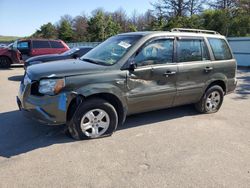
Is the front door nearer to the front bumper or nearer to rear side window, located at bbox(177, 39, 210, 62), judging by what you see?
rear side window, located at bbox(177, 39, 210, 62)

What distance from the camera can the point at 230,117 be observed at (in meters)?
5.86

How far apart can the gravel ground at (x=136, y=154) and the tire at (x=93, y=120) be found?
0.14 metres

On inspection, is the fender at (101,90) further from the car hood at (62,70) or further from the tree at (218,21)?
the tree at (218,21)

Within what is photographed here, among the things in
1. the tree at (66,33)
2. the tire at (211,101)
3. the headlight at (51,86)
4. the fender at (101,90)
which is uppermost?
the tree at (66,33)

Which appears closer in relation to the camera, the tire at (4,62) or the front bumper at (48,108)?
the front bumper at (48,108)

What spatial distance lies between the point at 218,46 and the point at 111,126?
10.5 ft

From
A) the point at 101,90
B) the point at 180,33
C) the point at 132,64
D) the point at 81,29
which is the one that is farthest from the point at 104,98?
the point at 81,29

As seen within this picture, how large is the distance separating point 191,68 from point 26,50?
12.6 meters

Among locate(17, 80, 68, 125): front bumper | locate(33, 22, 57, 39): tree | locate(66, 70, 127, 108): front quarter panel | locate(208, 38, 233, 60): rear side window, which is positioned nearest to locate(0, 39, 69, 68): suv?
locate(208, 38, 233, 60): rear side window

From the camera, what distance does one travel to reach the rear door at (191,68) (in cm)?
520

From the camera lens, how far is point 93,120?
172 inches

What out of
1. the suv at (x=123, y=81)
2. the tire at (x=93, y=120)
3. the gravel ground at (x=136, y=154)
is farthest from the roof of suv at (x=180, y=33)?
the gravel ground at (x=136, y=154)

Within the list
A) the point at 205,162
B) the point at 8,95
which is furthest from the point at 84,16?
the point at 205,162

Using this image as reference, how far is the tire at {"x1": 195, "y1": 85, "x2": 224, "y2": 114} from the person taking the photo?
19.2 feet
